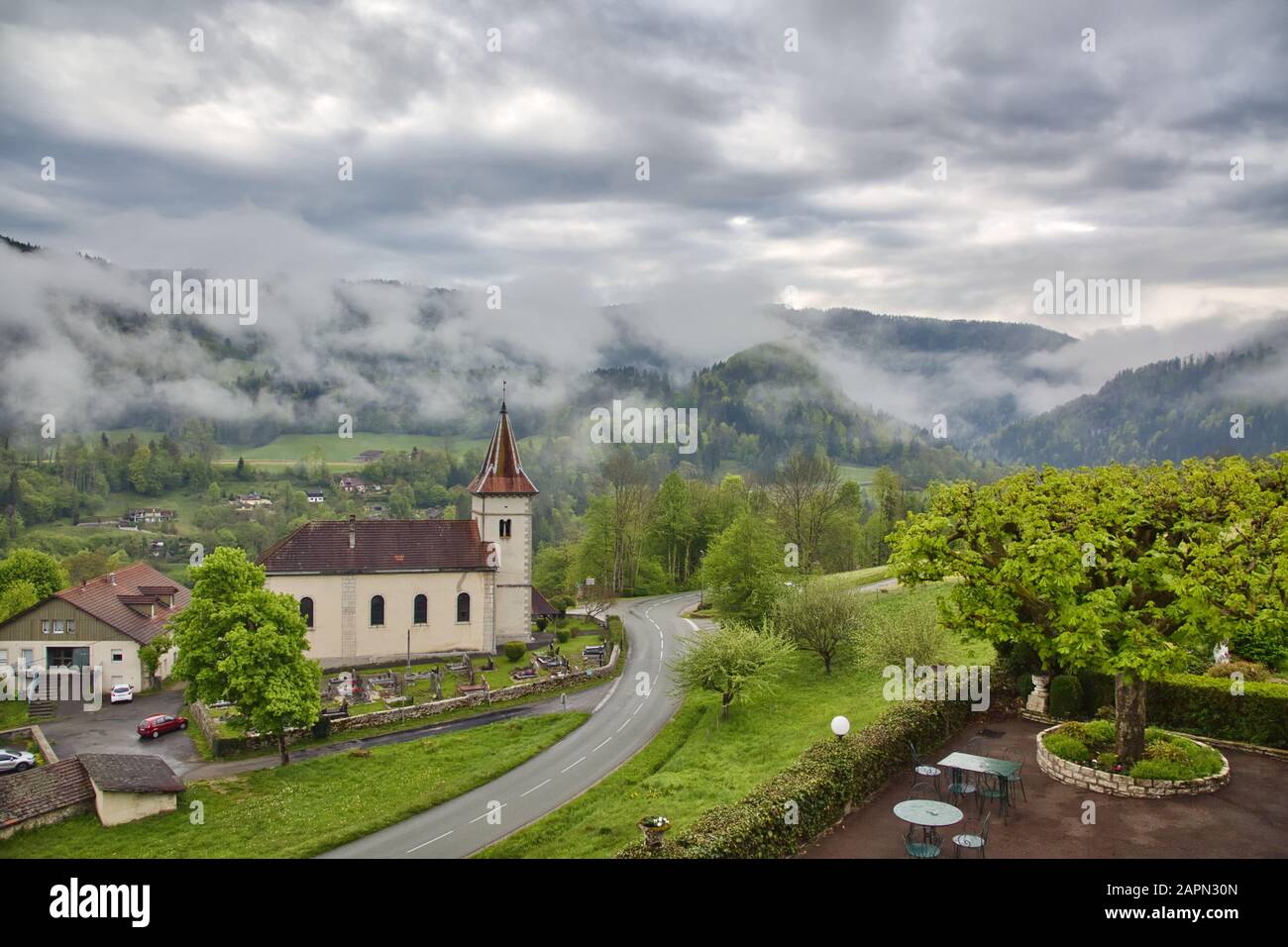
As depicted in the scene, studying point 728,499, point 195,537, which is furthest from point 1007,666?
point 195,537

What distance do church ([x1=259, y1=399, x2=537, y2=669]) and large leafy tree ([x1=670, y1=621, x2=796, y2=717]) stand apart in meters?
22.5

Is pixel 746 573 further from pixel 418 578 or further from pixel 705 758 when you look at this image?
pixel 418 578

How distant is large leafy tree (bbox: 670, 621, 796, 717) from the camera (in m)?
43.5

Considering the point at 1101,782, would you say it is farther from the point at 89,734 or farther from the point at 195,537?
the point at 195,537

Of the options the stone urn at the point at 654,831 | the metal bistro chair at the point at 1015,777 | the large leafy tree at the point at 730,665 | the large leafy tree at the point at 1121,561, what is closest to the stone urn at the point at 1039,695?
the metal bistro chair at the point at 1015,777

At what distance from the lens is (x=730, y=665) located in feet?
144

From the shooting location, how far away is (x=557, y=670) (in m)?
57.0

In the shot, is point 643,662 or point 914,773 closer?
point 914,773

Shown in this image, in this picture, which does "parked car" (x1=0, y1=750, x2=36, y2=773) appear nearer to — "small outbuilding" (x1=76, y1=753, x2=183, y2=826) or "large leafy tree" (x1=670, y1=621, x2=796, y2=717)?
"small outbuilding" (x1=76, y1=753, x2=183, y2=826)

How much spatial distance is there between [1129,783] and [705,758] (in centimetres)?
1727

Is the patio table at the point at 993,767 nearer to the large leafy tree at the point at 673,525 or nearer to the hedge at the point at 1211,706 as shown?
the hedge at the point at 1211,706
